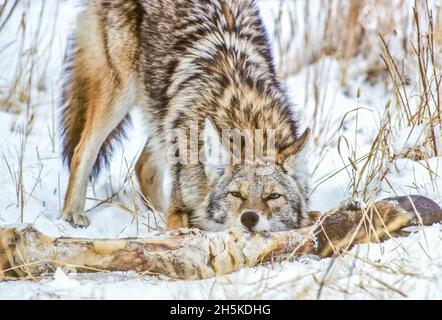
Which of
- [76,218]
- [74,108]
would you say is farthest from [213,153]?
[74,108]

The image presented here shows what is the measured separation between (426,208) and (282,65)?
4037 millimetres

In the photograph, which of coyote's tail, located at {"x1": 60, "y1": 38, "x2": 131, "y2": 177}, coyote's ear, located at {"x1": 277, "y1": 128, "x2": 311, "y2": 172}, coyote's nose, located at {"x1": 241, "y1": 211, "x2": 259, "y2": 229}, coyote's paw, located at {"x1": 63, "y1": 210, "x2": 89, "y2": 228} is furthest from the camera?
coyote's tail, located at {"x1": 60, "y1": 38, "x2": 131, "y2": 177}

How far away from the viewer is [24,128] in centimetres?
613

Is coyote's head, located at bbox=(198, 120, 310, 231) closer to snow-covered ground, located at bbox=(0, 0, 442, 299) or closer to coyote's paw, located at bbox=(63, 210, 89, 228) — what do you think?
snow-covered ground, located at bbox=(0, 0, 442, 299)

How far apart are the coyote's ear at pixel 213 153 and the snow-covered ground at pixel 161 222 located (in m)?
0.54

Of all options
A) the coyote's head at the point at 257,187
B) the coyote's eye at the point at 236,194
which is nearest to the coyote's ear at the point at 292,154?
the coyote's head at the point at 257,187

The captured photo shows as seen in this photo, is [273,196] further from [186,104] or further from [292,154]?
[186,104]

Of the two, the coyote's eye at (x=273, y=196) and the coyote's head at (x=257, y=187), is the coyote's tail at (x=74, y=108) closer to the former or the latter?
the coyote's head at (x=257, y=187)

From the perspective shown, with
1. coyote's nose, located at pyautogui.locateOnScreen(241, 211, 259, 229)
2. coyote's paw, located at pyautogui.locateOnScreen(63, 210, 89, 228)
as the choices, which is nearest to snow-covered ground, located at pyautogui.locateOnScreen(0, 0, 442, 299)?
coyote's paw, located at pyautogui.locateOnScreen(63, 210, 89, 228)

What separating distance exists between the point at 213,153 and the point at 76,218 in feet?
3.97

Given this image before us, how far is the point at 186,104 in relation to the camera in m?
4.55

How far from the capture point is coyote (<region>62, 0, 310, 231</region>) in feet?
13.1

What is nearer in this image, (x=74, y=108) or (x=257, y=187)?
(x=257, y=187)

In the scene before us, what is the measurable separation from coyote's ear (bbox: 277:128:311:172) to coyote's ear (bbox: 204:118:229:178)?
12.1 inches
